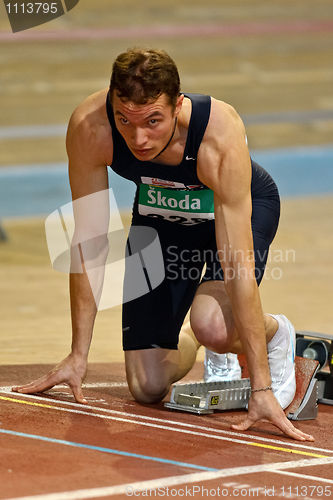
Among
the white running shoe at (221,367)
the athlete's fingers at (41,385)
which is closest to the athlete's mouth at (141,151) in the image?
the athlete's fingers at (41,385)

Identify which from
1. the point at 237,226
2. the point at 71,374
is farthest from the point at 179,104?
the point at 71,374

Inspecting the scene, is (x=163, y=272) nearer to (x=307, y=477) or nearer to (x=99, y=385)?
(x=99, y=385)

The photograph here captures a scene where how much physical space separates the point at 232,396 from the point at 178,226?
0.82 metres

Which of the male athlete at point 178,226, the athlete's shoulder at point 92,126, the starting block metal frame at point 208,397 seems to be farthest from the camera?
the starting block metal frame at point 208,397

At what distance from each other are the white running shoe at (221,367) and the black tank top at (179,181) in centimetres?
70

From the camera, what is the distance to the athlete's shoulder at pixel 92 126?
155 inches

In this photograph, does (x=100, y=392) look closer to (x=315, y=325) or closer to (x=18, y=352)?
(x=18, y=352)

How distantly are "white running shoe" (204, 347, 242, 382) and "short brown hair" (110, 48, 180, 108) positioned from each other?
1.55 m

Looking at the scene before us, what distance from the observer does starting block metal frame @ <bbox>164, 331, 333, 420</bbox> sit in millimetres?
4191

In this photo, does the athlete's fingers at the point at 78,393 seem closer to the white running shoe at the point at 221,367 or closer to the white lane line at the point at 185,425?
the white lane line at the point at 185,425
